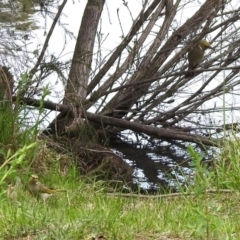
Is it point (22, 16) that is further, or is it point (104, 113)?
point (104, 113)

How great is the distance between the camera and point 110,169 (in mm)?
7711

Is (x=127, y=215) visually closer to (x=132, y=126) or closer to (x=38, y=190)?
(x=38, y=190)

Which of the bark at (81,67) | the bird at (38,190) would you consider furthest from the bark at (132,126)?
the bird at (38,190)

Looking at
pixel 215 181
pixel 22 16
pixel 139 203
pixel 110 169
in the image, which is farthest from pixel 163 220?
pixel 22 16

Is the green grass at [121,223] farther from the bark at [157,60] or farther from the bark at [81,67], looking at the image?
the bark at [157,60]

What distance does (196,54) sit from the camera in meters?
8.36

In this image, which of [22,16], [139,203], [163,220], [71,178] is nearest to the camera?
[163,220]

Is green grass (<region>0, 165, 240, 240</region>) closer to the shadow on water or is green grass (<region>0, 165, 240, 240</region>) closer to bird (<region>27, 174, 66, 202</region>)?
bird (<region>27, 174, 66, 202</region>)

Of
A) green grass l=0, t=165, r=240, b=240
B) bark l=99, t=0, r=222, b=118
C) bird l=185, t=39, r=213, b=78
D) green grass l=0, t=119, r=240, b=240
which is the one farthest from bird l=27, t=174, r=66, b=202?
bird l=185, t=39, r=213, b=78

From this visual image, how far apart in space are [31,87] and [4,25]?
84 centimetres

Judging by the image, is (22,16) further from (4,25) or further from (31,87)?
(31,87)

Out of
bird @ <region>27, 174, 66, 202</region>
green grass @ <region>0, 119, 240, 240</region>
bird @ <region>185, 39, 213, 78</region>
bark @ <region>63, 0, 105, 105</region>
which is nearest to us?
green grass @ <region>0, 119, 240, 240</region>

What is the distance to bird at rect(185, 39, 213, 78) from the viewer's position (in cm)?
835

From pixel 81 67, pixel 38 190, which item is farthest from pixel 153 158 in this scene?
pixel 38 190
